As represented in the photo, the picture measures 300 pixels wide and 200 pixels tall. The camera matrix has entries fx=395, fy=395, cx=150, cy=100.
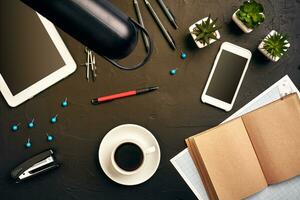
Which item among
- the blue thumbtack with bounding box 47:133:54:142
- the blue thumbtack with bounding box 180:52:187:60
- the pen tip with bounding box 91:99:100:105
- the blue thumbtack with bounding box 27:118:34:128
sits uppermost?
the blue thumbtack with bounding box 27:118:34:128

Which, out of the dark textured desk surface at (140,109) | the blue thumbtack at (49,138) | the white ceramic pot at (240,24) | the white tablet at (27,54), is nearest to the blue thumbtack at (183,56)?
the dark textured desk surface at (140,109)

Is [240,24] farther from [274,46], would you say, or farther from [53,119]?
[53,119]

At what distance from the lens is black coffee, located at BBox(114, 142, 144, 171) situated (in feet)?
3.06

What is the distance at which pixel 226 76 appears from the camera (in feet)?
3.15

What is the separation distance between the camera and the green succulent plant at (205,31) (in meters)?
0.92

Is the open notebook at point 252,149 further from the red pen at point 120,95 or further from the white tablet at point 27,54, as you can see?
the white tablet at point 27,54

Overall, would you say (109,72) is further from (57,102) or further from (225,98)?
(225,98)

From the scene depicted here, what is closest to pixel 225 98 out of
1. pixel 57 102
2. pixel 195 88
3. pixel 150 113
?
pixel 195 88

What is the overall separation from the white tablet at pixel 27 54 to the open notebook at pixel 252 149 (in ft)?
1.22

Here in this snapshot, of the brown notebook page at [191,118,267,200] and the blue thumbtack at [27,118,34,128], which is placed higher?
the blue thumbtack at [27,118,34,128]

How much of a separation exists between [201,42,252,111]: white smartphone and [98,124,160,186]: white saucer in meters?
0.17

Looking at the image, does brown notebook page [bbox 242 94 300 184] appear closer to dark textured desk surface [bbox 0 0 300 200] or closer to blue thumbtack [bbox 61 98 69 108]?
dark textured desk surface [bbox 0 0 300 200]

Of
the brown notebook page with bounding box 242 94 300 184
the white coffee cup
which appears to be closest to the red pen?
the white coffee cup

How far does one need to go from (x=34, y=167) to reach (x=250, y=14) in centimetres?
62
